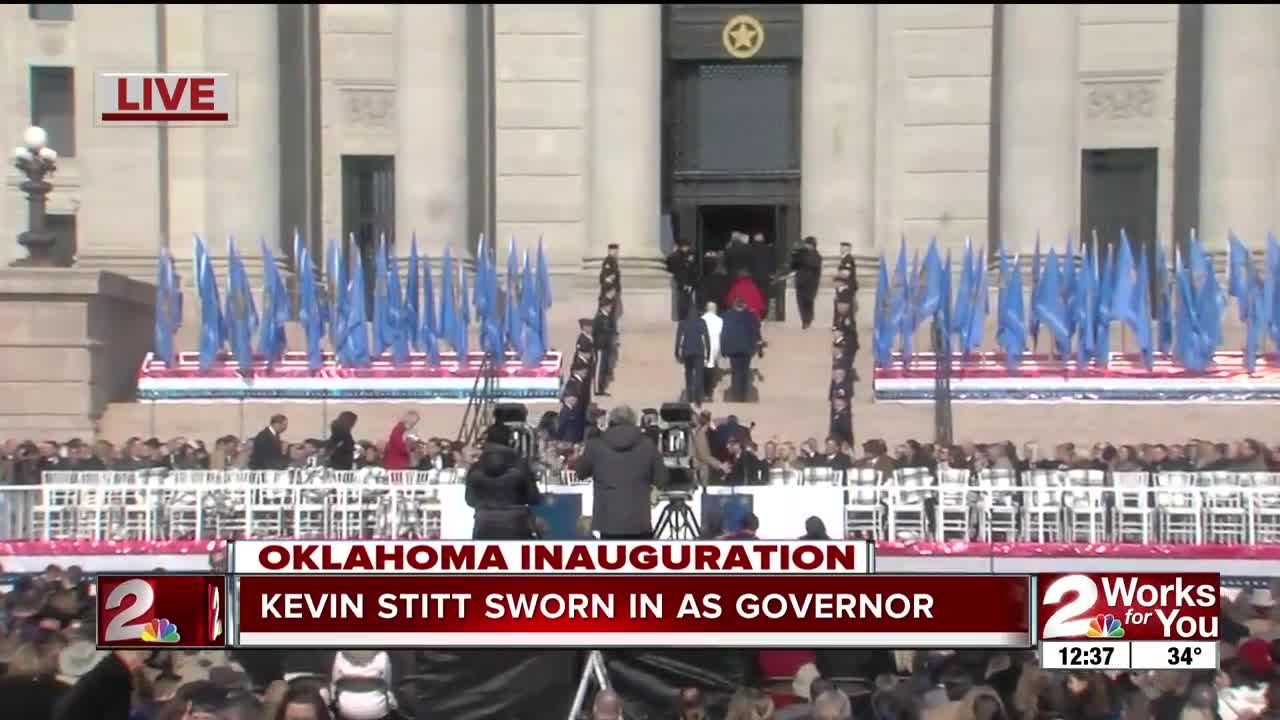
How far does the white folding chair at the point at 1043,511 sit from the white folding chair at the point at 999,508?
0.40 feet

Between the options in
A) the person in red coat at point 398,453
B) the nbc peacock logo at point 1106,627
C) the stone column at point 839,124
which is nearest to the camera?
the nbc peacock logo at point 1106,627

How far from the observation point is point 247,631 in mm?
6680

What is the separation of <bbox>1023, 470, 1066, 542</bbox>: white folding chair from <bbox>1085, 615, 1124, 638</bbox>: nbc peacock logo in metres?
12.1

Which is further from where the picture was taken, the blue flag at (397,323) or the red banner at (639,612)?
the blue flag at (397,323)

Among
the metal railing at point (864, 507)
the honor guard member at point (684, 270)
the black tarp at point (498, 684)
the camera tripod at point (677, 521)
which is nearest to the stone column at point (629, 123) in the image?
the honor guard member at point (684, 270)

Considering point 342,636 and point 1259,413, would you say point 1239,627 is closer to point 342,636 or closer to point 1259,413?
point 342,636

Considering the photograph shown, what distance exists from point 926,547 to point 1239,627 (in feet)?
22.7

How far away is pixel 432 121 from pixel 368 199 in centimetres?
337

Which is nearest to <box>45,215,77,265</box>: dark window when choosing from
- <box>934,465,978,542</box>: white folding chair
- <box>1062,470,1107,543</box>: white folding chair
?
<box>934,465,978,542</box>: white folding chair

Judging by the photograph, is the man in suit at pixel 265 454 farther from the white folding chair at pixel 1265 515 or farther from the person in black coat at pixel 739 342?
the white folding chair at pixel 1265 515

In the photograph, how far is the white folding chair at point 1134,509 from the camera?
18812 mm

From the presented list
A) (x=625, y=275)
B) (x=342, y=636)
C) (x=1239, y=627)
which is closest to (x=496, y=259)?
(x=625, y=275)

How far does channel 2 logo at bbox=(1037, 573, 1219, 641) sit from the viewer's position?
21.8ft

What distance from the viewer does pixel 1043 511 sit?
18828mm
